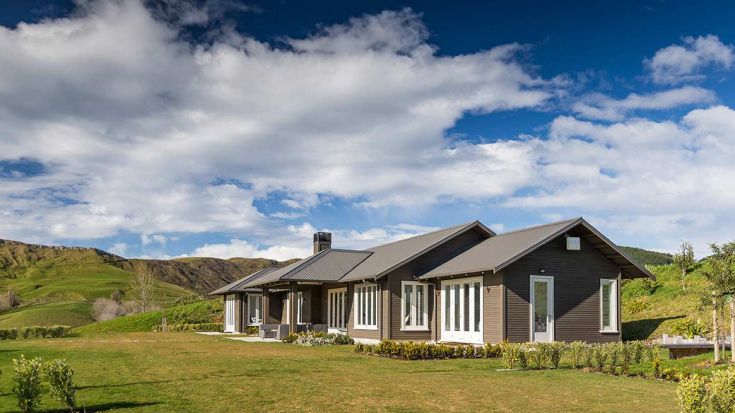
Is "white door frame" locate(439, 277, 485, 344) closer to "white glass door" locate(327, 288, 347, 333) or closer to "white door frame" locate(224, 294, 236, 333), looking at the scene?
"white glass door" locate(327, 288, 347, 333)

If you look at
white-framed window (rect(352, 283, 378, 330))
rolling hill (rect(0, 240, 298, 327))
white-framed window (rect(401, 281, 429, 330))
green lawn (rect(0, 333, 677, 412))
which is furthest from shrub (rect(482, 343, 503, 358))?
rolling hill (rect(0, 240, 298, 327))

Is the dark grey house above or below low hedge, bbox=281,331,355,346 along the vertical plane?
above

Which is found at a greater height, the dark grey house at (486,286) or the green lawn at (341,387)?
the dark grey house at (486,286)

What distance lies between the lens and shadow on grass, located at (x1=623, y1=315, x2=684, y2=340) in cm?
2728

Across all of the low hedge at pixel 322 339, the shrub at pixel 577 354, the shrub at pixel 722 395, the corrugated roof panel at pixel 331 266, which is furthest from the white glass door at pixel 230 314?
the shrub at pixel 722 395

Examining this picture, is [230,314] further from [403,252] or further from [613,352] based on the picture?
[613,352]

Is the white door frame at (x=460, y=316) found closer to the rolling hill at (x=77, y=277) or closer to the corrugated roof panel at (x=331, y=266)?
the corrugated roof panel at (x=331, y=266)

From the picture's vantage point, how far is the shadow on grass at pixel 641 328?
89.5 ft

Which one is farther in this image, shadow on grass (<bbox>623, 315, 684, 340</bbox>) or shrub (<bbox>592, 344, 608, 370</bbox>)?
shadow on grass (<bbox>623, 315, 684, 340</bbox>)

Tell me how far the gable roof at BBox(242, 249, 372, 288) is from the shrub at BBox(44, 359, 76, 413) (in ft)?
66.7

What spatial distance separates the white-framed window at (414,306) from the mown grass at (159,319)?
99.4 feet

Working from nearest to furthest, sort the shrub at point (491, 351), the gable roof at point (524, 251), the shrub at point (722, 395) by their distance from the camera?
the shrub at point (722, 395)
the shrub at point (491, 351)
the gable roof at point (524, 251)

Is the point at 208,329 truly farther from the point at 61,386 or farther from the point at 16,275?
the point at 16,275

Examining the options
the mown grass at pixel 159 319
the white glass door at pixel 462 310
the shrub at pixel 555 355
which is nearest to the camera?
the shrub at pixel 555 355
